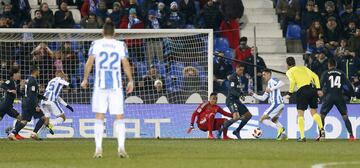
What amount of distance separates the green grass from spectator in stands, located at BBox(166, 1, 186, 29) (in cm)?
889

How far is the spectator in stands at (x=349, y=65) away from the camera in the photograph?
29.8 m

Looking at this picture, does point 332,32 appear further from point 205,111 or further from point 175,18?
point 205,111

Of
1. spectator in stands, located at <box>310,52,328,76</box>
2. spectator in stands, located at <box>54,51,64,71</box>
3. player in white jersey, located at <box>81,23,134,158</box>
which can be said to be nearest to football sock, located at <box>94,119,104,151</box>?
player in white jersey, located at <box>81,23,134,158</box>

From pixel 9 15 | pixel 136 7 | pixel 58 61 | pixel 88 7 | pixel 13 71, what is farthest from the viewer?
pixel 88 7

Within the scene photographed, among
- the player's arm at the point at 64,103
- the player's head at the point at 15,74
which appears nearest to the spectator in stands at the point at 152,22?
the player's arm at the point at 64,103

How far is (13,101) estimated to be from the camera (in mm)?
26266

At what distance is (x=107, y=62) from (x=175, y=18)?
14.7m

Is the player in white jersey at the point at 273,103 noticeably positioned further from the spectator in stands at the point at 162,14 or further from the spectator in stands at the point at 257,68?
the spectator in stands at the point at 162,14

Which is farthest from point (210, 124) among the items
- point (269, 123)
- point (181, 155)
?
point (181, 155)

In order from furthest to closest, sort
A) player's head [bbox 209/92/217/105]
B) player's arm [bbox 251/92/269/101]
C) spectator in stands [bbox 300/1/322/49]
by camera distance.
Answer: spectator in stands [bbox 300/1/322/49]
player's arm [bbox 251/92/269/101]
player's head [bbox 209/92/217/105]

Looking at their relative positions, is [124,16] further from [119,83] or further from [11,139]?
[119,83]

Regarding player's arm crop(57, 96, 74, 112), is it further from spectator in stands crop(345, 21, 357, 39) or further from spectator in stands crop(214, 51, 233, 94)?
spectator in stands crop(345, 21, 357, 39)

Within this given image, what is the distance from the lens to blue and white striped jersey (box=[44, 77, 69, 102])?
26.3m

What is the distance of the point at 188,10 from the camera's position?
3206cm
